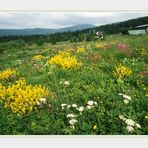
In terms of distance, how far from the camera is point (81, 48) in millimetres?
7109

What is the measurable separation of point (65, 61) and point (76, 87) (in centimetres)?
73

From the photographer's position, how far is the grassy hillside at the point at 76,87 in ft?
18.2

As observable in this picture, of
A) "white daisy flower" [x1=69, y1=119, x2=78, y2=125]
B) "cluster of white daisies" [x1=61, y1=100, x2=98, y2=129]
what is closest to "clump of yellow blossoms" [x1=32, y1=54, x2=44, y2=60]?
"cluster of white daisies" [x1=61, y1=100, x2=98, y2=129]

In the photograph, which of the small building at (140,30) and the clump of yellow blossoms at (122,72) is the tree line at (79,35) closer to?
the small building at (140,30)

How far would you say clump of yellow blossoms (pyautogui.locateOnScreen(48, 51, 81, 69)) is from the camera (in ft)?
21.8

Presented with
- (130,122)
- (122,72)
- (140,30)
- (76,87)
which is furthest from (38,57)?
(130,122)

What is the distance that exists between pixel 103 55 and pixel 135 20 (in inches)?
41.1

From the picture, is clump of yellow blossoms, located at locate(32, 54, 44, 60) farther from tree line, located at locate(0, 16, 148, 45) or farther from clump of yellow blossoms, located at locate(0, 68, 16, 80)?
clump of yellow blossoms, located at locate(0, 68, 16, 80)

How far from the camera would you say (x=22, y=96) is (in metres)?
5.88

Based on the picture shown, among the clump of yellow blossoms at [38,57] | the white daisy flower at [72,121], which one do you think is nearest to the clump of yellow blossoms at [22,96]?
the white daisy flower at [72,121]

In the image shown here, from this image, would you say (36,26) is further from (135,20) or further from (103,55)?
(135,20)

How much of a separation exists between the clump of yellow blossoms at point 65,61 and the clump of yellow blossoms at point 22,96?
0.77 meters

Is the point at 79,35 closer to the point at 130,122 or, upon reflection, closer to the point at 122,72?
the point at 122,72
